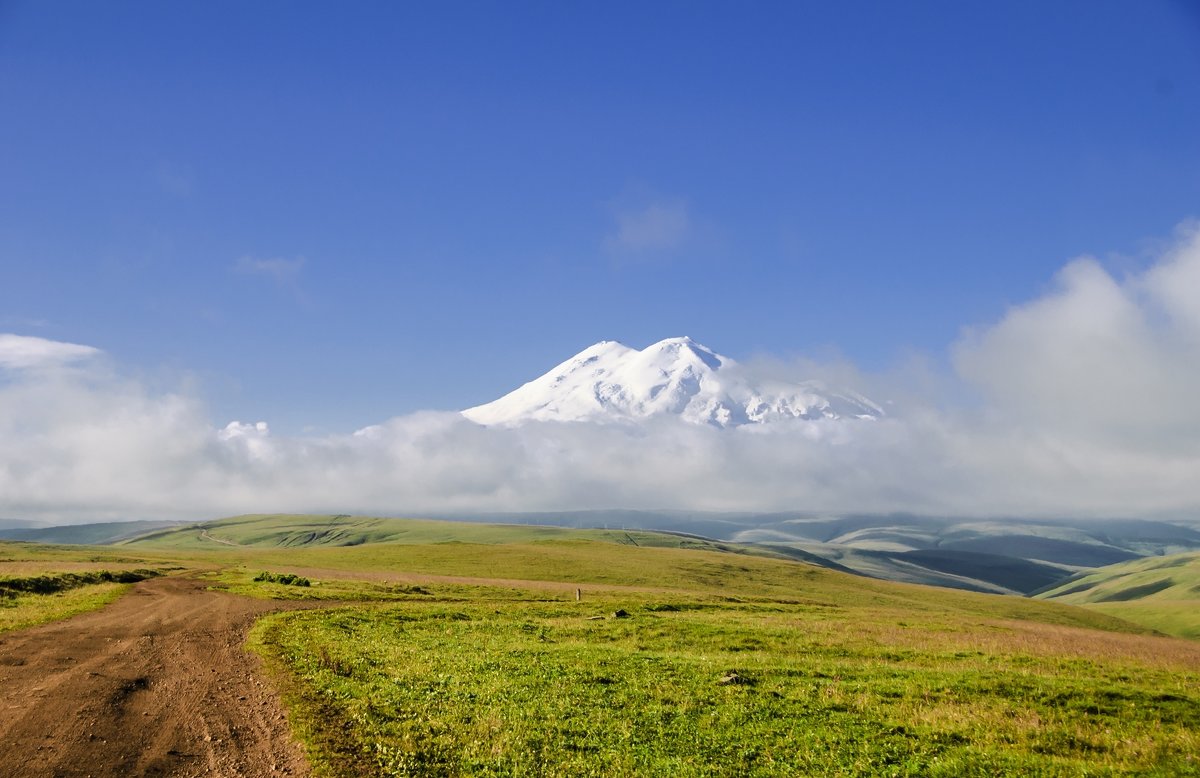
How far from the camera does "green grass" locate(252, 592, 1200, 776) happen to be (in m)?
17.8

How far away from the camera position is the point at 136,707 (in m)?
21.6

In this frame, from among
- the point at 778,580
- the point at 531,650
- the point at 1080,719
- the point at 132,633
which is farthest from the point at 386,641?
the point at 778,580

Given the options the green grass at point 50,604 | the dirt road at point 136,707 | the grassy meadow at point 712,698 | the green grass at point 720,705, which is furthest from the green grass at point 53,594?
the green grass at point 720,705

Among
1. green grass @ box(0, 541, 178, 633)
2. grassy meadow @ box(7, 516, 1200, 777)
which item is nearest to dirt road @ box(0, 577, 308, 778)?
grassy meadow @ box(7, 516, 1200, 777)

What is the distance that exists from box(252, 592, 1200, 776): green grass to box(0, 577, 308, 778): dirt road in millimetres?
1378

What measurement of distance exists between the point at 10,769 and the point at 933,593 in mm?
146998

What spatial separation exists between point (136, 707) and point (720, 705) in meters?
19.0

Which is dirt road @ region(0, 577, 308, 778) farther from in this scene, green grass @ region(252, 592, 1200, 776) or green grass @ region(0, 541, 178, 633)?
green grass @ region(0, 541, 178, 633)

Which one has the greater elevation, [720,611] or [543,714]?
[543,714]

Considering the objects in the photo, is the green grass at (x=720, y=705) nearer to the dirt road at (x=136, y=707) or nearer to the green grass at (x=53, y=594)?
the dirt road at (x=136, y=707)

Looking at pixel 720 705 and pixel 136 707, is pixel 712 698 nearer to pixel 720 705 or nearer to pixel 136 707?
pixel 720 705

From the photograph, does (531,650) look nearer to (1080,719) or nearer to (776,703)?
(776,703)

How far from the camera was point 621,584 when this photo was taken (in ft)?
370

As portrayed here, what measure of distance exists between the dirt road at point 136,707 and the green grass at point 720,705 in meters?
1.38
